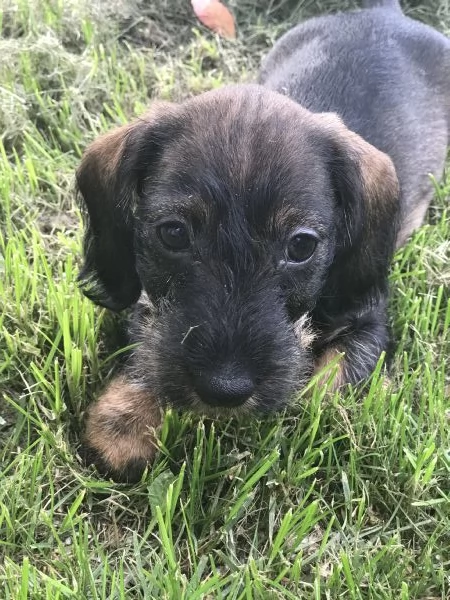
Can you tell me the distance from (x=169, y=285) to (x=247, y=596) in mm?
937

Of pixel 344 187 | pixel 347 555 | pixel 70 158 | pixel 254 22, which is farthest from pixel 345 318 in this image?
pixel 254 22

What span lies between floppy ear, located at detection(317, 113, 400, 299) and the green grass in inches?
13.7

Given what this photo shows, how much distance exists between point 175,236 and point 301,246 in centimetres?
39

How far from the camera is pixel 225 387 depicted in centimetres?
192

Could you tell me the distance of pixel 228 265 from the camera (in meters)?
2.11

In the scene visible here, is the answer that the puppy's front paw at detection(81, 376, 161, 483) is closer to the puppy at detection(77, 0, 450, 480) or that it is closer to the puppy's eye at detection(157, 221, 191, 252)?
the puppy at detection(77, 0, 450, 480)

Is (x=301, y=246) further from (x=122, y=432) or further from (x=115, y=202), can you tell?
(x=122, y=432)

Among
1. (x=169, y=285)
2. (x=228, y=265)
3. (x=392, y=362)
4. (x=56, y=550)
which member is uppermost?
(x=228, y=265)

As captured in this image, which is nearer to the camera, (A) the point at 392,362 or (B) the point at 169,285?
(B) the point at 169,285

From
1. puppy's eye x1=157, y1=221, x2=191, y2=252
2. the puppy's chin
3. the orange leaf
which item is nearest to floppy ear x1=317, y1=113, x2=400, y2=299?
the puppy's chin

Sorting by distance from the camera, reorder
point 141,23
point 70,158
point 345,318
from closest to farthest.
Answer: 1. point 345,318
2. point 70,158
3. point 141,23

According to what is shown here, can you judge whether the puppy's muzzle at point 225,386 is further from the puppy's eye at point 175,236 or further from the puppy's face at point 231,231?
the puppy's eye at point 175,236

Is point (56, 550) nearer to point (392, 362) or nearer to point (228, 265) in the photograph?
point (228, 265)

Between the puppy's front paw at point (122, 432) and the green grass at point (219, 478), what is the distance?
0.19ft
